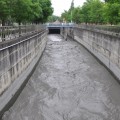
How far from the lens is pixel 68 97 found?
57.5 ft

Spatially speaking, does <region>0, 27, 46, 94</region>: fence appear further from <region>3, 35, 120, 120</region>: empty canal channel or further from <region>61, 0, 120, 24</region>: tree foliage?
<region>61, 0, 120, 24</region>: tree foliage

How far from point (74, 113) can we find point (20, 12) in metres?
19.9

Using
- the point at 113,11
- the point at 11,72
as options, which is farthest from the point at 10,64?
the point at 113,11

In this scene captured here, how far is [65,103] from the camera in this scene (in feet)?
53.6

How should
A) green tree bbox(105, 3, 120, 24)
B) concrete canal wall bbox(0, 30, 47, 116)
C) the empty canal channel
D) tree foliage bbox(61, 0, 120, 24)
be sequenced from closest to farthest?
the empty canal channel < concrete canal wall bbox(0, 30, 47, 116) < green tree bbox(105, 3, 120, 24) < tree foliage bbox(61, 0, 120, 24)

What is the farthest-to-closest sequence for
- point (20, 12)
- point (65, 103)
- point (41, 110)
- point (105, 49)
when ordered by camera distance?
point (20, 12) → point (105, 49) → point (65, 103) → point (41, 110)

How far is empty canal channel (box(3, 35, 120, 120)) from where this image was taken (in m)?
14.5

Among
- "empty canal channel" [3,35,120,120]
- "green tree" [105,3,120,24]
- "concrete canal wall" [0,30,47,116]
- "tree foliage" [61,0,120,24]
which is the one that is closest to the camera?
"empty canal channel" [3,35,120,120]

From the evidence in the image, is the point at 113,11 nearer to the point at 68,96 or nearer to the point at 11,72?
the point at 68,96

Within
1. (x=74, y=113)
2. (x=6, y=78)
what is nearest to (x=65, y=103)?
(x=74, y=113)

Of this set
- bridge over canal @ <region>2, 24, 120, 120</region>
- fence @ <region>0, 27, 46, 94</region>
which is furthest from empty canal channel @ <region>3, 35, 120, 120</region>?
fence @ <region>0, 27, 46, 94</region>

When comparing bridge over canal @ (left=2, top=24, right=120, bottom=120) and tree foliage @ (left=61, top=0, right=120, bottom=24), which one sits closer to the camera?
bridge over canal @ (left=2, top=24, right=120, bottom=120)

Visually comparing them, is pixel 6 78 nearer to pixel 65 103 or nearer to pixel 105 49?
pixel 65 103

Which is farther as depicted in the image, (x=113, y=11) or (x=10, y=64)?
(x=113, y=11)
